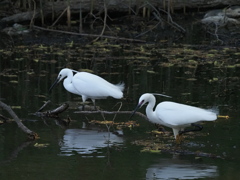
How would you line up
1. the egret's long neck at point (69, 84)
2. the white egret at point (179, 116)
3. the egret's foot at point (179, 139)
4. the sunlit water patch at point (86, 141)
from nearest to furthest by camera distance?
the sunlit water patch at point (86, 141), the white egret at point (179, 116), the egret's foot at point (179, 139), the egret's long neck at point (69, 84)

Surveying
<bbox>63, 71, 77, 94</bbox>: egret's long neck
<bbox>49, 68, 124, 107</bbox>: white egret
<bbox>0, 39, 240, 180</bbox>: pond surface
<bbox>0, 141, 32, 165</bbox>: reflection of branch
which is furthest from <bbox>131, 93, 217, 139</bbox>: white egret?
<bbox>63, 71, 77, 94</bbox>: egret's long neck

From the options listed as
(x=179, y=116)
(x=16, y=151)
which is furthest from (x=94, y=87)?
(x=16, y=151)

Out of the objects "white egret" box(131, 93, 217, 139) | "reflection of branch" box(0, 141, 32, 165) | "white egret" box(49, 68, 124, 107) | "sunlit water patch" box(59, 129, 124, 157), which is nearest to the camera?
"reflection of branch" box(0, 141, 32, 165)

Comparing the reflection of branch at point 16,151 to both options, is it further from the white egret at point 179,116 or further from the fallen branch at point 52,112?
the white egret at point 179,116

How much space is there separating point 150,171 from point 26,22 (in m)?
12.1

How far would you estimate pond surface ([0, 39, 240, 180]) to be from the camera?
22.7 ft

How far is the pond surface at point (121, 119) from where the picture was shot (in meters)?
6.92

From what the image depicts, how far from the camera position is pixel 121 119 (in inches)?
367

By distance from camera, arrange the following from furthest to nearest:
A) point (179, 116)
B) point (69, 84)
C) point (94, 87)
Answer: point (69, 84) < point (94, 87) < point (179, 116)

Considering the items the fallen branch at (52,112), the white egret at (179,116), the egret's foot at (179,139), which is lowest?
the egret's foot at (179,139)

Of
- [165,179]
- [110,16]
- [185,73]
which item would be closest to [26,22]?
[110,16]

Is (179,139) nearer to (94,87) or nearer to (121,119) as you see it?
(121,119)

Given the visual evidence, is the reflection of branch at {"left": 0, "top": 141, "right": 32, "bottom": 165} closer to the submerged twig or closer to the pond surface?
the pond surface

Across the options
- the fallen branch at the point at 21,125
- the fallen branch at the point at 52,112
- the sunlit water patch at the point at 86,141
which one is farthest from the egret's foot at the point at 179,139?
the fallen branch at the point at 52,112
